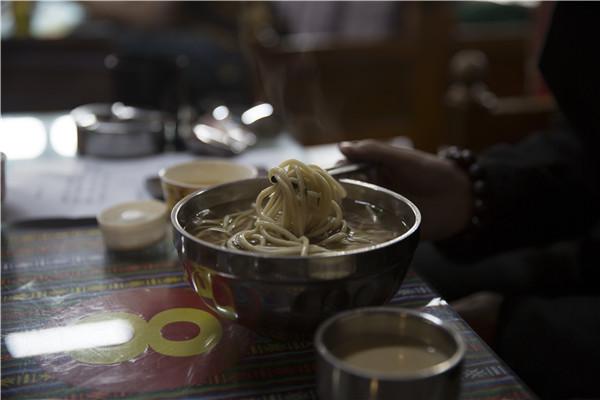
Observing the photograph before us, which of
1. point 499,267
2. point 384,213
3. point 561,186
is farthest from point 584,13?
point 384,213

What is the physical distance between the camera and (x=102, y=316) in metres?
0.95

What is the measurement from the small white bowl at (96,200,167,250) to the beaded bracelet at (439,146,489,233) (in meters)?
0.65

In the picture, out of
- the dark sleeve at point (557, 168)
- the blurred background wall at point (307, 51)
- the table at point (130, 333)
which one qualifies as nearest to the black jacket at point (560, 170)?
the dark sleeve at point (557, 168)

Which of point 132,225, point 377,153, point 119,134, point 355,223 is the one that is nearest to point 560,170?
point 377,153

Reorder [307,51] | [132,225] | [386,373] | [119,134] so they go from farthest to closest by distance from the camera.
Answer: [307,51] → [119,134] → [132,225] → [386,373]

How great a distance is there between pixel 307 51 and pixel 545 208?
3083 millimetres

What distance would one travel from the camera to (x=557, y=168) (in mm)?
1537

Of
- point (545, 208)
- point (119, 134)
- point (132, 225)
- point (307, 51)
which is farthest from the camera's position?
point (307, 51)

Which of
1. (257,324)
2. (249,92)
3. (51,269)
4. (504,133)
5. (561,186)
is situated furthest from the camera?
(249,92)

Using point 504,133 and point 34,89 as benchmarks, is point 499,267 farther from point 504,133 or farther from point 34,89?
point 34,89

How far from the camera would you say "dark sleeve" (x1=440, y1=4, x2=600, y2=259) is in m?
1.41

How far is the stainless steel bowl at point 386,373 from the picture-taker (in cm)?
61

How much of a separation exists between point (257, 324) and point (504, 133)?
1.96 m

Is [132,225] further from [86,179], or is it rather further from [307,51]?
[307,51]
